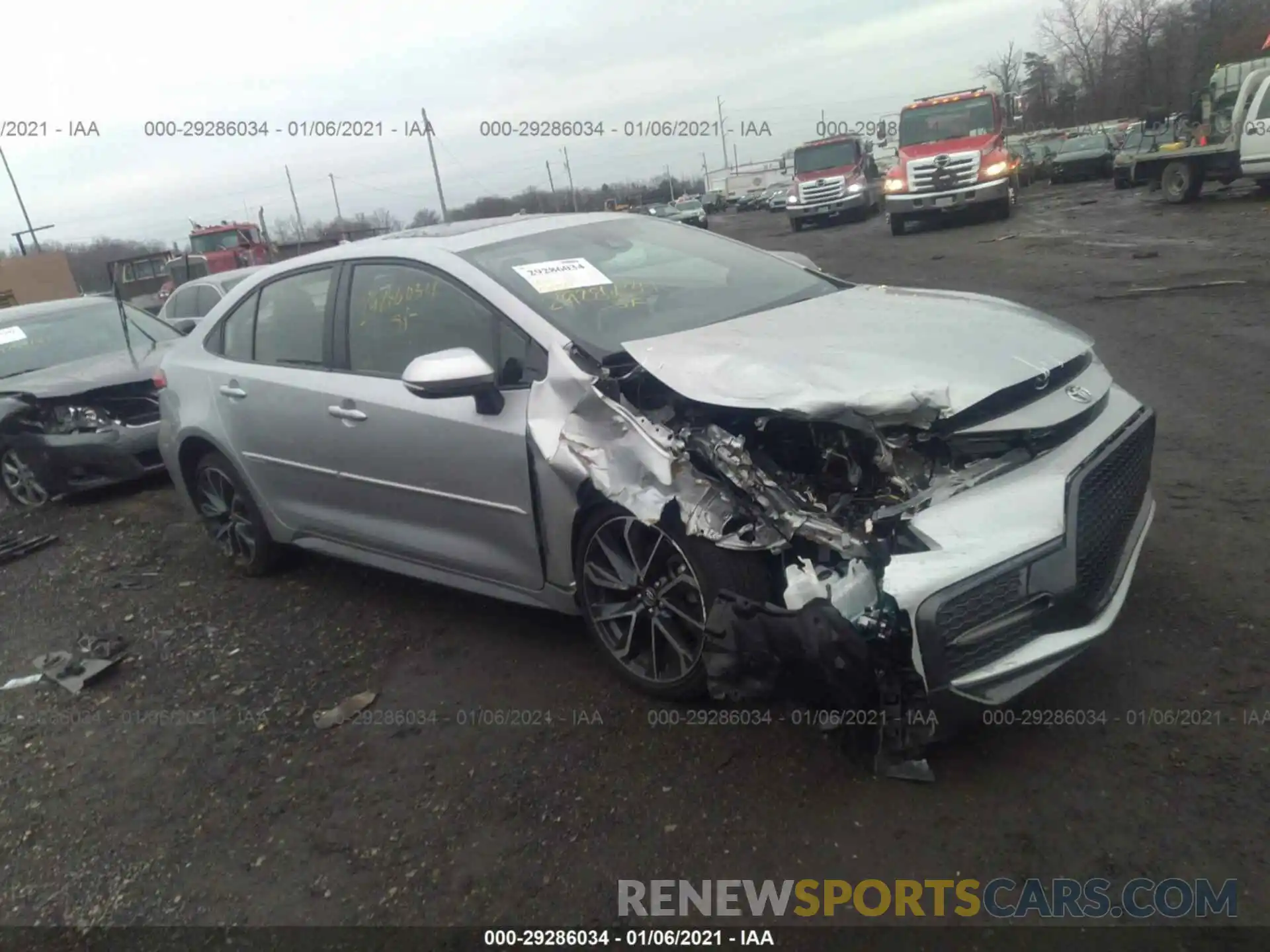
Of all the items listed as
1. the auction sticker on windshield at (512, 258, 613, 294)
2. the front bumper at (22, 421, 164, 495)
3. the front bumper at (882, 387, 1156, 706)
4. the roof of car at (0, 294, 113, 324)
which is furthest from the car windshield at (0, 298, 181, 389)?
the front bumper at (882, 387, 1156, 706)

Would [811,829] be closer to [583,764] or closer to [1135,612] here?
[583,764]

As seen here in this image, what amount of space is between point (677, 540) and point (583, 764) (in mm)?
792

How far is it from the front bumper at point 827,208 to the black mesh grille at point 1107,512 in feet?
80.4

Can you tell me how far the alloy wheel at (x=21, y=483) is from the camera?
24.2ft

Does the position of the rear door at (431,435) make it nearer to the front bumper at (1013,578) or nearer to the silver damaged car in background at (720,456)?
the silver damaged car in background at (720,456)

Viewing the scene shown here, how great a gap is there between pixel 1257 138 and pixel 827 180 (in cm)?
1183

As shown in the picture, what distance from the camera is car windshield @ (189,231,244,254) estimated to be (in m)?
23.3

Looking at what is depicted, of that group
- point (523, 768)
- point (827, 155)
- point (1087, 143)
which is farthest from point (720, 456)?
point (1087, 143)

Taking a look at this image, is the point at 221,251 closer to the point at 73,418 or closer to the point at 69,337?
the point at 69,337

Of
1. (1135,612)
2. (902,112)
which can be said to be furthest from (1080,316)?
(902,112)

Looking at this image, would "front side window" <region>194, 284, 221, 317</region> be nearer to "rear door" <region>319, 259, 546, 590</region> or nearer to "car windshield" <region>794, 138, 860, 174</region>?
"rear door" <region>319, 259, 546, 590</region>

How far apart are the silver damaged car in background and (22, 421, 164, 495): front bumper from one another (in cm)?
308

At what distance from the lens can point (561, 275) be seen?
12.5 ft

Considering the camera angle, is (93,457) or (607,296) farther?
(93,457)
